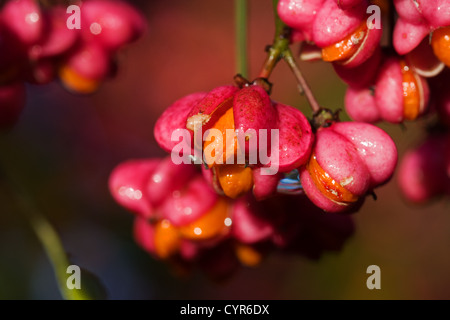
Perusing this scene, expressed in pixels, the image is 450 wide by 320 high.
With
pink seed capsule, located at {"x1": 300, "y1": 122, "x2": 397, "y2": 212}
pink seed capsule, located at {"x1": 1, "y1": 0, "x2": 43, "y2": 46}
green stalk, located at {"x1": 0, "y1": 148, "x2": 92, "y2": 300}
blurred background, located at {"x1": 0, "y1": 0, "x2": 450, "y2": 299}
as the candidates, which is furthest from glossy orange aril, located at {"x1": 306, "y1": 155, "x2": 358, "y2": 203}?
blurred background, located at {"x1": 0, "y1": 0, "x2": 450, "y2": 299}

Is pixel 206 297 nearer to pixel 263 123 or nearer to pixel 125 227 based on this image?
pixel 125 227

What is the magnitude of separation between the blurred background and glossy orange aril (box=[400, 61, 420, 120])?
1.05 metres

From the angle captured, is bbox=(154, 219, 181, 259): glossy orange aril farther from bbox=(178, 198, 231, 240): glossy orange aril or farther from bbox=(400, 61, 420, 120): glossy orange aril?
bbox=(400, 61, 420, 120): glossy orange aril

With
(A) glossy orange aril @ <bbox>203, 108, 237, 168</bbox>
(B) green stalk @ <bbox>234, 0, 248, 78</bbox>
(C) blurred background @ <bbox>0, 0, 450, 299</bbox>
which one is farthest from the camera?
(C) blurred background @ <bbox>0, 0, 450, 299</bbox>

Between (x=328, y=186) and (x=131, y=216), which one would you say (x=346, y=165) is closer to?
(x=328, y=186)

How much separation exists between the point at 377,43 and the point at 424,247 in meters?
1.66

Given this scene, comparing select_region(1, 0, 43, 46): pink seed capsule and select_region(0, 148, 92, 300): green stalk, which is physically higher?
select_region(1, 0, 43, 46): pink seed capsule

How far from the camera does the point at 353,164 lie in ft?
2.12

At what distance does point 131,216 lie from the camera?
2098 mm

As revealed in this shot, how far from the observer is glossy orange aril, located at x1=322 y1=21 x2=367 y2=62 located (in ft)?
2.13

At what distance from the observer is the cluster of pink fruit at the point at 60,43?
2.83ft

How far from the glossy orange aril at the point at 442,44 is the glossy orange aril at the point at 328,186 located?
0.17 m

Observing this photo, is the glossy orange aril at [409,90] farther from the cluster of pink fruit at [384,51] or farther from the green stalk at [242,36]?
the green stalk at [242,36]
